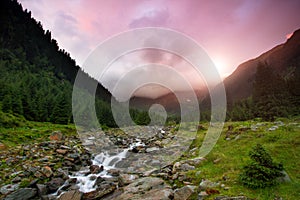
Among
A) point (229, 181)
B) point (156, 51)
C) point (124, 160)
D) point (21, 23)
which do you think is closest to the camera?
point (229, 181)

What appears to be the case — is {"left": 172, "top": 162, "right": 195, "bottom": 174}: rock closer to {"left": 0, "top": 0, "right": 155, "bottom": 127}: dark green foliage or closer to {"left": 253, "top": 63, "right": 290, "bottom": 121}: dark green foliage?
{"left": 253, "top": 63, "right": 290, "bottom": 121}: dark green foliage

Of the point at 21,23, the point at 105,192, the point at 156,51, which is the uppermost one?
the point at 21,23

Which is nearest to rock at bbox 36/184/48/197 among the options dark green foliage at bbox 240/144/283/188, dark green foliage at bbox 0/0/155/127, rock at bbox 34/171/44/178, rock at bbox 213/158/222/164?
rock at bbox 34/171/44/178

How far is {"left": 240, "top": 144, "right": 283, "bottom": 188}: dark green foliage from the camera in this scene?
699 cm

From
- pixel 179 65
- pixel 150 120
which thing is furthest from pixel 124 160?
pixel 150 120

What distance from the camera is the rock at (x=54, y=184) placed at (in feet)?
33.0

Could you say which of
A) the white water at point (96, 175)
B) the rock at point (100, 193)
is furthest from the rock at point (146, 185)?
the white water at point (96, 175)

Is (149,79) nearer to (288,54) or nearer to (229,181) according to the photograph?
(229,181)

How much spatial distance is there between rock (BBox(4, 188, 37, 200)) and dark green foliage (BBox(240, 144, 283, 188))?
35.7 ft

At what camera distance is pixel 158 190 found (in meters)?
8.00

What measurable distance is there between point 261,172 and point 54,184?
11.3 m

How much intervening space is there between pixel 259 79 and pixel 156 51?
1149 inches

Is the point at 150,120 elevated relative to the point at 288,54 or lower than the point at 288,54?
lower

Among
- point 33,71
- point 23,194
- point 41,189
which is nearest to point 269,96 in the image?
point 41,189
